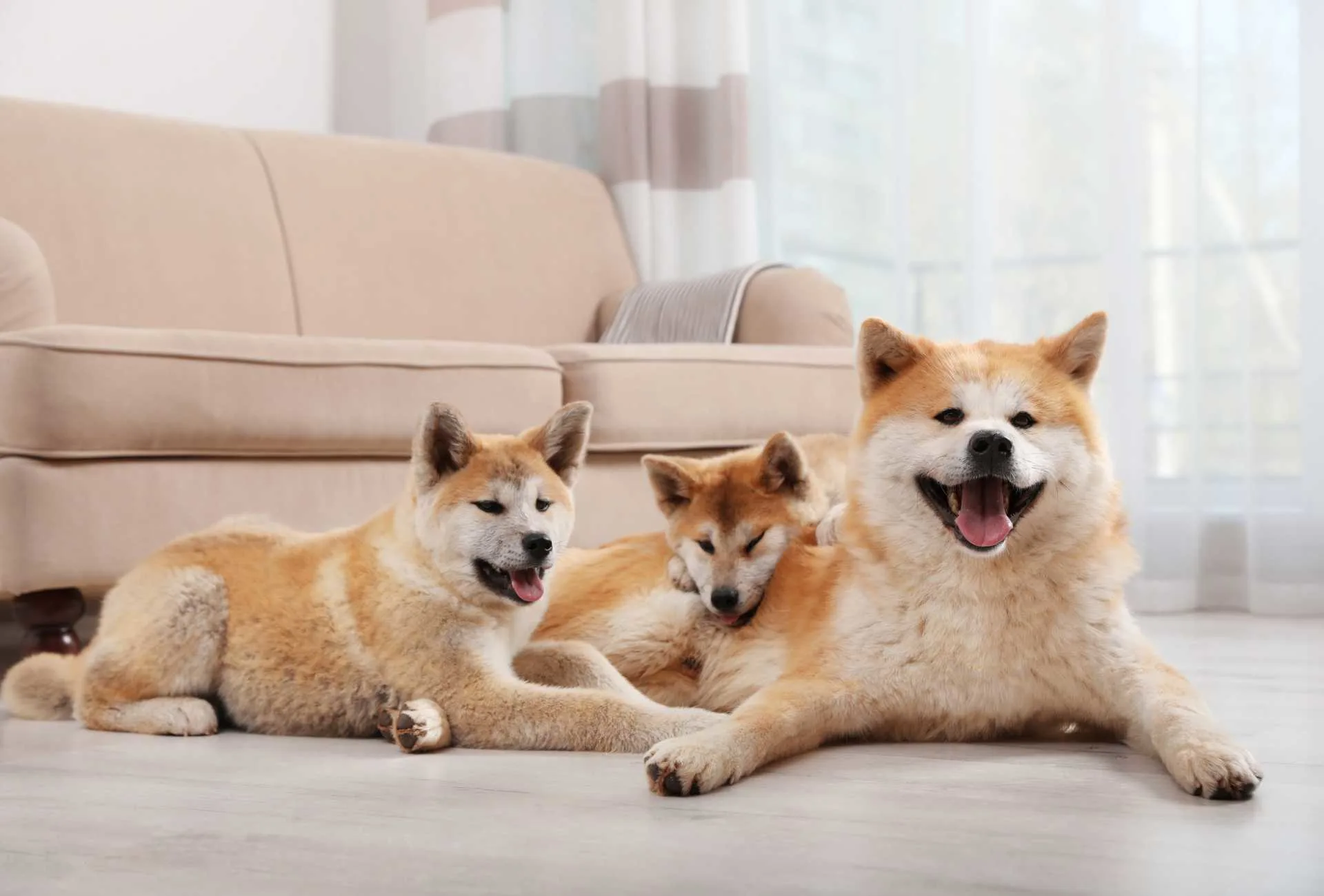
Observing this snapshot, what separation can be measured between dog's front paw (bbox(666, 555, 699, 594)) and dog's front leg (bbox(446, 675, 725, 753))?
28 cm

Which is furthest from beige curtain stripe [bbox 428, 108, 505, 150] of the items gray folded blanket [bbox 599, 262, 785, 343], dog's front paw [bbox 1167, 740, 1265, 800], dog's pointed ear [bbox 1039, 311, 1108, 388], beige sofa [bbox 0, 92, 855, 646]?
dog's front paw [bbox 1167, 740, 1265, 800]

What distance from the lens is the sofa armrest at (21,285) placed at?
7.71 feet

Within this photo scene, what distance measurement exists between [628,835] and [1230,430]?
8.41ft

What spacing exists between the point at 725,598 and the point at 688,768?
491 millimetres

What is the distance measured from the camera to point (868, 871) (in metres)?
1.09

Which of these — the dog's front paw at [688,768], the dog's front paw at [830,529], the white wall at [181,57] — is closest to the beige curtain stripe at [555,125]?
the white wall at [181,57]

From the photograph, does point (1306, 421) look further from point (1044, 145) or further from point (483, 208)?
point (483, 208)

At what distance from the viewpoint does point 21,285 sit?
2373 millimetres

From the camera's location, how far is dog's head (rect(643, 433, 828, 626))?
1884mm

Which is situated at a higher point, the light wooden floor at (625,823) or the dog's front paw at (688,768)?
the dog's front paw at (688,768)

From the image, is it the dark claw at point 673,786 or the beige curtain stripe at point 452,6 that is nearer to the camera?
the dark claw at point 673,786

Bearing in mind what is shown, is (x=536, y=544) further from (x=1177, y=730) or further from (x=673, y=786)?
(x=1177, y=730)

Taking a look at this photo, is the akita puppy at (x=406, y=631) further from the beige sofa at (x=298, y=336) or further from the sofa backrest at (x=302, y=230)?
the sofa backrest at (x=302, y=230)

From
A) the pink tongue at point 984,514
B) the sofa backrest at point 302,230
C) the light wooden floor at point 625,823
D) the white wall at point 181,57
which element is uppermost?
the white wall at point 181,57
